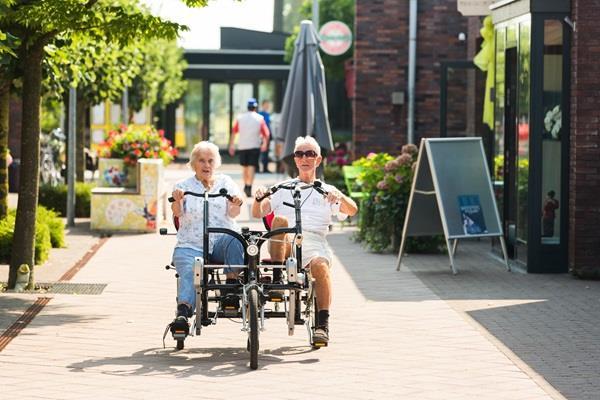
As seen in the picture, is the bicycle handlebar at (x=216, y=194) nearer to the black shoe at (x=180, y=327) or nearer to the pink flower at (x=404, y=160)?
the black shoe at (x=180, y=327)

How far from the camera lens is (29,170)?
12633 mm

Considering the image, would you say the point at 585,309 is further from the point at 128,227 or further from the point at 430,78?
the point at 430,78

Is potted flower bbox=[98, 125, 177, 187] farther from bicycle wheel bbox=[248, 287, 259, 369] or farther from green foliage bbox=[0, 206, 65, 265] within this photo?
bicycle wheel bbox=[248, 287, 259, 369]

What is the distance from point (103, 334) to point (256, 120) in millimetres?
16822

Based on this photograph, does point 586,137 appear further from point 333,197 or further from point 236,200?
point 236,200

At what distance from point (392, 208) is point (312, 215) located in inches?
255

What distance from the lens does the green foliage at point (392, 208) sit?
16.2 meters

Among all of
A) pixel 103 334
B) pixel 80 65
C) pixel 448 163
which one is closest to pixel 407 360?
pixel 103 334

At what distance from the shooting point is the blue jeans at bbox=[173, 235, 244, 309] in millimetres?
9344

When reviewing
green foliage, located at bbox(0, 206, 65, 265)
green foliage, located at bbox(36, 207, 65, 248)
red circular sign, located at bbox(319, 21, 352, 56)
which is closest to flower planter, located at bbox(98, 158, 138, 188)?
green foliage, located at bbox(36, 207, 65, 248)

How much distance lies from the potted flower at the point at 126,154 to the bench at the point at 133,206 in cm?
68

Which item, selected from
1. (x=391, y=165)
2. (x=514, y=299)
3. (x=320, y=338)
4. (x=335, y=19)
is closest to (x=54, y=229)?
(x=391, y=165)

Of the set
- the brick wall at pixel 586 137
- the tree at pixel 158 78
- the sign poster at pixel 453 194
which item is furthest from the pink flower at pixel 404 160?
the tree at pixel 158 78

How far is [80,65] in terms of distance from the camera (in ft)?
53.5
